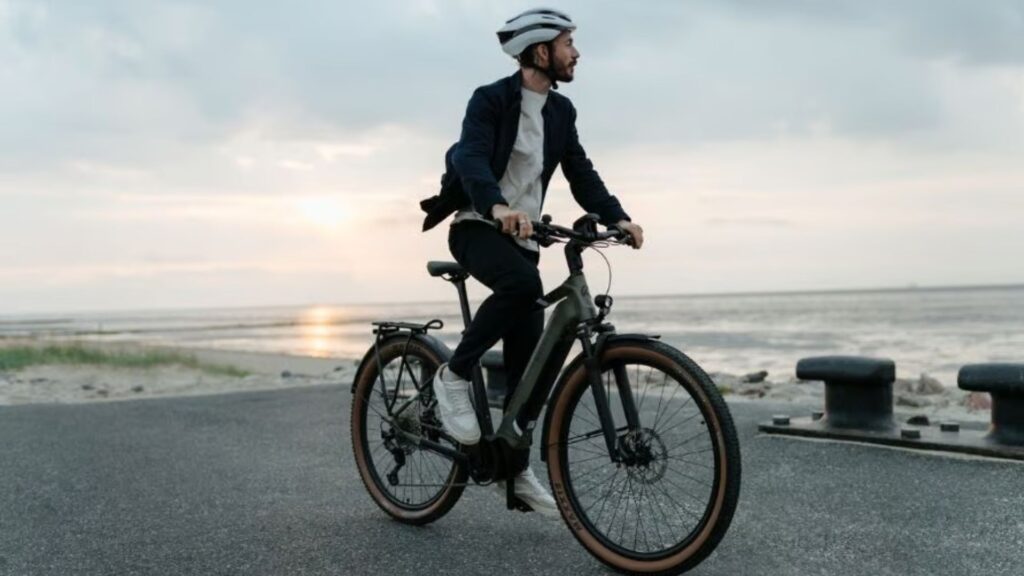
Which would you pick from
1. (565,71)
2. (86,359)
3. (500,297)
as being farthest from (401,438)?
(86,359)

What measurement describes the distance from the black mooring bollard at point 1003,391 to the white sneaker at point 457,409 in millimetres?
3031

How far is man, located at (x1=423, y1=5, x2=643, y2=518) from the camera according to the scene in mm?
3588

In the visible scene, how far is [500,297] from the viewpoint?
3605 mm

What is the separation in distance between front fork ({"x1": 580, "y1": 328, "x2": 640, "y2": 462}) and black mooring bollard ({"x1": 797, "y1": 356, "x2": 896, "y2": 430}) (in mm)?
2943

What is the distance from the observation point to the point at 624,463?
3.36 meters

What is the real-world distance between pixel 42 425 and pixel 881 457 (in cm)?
683

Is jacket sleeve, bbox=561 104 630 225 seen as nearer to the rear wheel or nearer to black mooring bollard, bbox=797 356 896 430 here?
the rear wheel

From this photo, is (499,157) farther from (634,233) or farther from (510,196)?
(634,233)

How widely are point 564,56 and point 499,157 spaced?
48 cm

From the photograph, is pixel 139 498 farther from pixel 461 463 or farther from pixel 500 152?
pixel 500 152

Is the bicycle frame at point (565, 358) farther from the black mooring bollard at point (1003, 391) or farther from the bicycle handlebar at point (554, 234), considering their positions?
the black mooring bollard at point (1003, 391)

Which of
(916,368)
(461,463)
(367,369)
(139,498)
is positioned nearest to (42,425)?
(139,498)

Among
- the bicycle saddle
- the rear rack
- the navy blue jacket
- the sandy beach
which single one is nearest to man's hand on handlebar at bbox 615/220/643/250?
A: the navy blue jacket

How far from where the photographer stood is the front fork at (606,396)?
11.0ft
